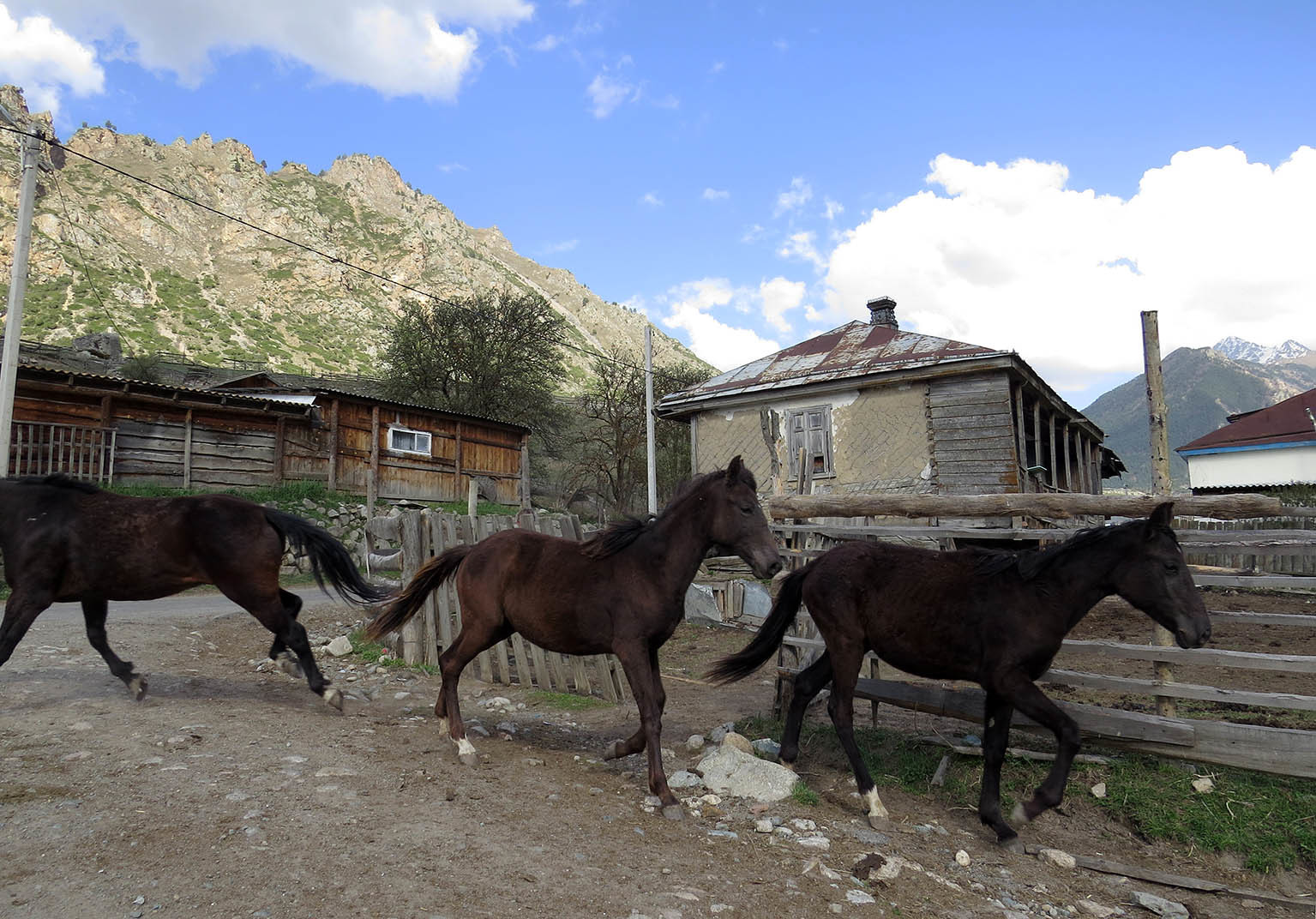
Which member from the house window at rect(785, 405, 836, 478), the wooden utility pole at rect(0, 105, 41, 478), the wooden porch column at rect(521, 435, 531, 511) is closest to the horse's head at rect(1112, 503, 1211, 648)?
the house window at rect(785, 405, 836, 478)

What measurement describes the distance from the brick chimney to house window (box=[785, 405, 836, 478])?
538cm

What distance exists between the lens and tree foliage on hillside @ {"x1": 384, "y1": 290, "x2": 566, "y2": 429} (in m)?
33.4

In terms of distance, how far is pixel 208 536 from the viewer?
17.7 feet

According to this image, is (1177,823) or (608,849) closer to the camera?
(608,849)

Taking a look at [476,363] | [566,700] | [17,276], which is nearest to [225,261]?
[476,363]

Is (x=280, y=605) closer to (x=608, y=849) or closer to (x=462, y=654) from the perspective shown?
(x=462, y=654)

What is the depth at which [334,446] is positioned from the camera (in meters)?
21.5

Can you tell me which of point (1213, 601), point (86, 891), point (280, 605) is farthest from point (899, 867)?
point (1213, 601)

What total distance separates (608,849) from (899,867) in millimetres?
1457

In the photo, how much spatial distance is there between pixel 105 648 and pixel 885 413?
50.8 ft

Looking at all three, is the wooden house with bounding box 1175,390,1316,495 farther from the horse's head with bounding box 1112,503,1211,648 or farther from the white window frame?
the horse's head with bounding box 1112,503,1211,648

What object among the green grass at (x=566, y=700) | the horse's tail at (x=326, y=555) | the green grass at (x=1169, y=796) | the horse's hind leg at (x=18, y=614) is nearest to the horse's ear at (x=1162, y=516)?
the green grass at (x=1169, y=796)

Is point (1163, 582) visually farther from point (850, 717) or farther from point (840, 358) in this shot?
point (840, 358)

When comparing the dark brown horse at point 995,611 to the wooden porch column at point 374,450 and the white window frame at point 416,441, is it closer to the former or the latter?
the wooden porch column at point 374,450
